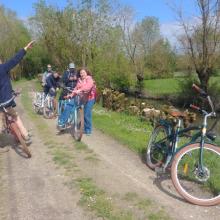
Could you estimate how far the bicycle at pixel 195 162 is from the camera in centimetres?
518

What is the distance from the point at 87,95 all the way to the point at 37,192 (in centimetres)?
429

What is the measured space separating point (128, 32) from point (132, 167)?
46273mm

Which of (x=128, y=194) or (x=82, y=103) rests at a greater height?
(x=82, y=103)

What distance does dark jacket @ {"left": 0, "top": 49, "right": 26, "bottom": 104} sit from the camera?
7.70 m

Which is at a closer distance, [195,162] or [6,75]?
[195,162]

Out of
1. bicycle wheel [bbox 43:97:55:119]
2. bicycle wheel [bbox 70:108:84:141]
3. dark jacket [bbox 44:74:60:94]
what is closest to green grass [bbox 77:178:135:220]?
bicycle wheel [bbox 70:108:84:141]

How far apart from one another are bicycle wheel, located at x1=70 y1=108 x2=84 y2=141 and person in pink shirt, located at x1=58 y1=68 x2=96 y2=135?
32 cm

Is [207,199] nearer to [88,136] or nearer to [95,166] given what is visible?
[95,166]

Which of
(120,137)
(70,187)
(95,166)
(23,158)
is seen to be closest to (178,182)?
(70,187)

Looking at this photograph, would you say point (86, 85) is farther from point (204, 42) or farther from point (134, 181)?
point (204, 42)

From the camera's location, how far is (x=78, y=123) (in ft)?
30.9

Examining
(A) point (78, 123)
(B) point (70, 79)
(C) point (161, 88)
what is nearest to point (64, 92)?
(B) point (70, 79)

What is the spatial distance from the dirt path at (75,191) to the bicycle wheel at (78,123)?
2.02 ft

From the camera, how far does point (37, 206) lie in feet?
17.2
